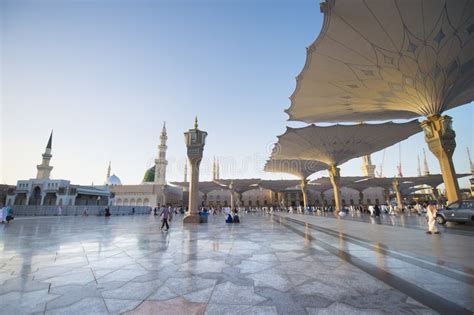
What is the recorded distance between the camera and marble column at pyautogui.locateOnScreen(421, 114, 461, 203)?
39.9 ft

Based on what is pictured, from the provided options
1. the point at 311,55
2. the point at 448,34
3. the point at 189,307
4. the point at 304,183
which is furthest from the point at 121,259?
the point at 304,183

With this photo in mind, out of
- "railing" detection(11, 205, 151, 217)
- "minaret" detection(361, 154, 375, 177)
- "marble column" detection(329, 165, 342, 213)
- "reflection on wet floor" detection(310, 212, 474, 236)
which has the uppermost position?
"minaret" detection(361, 154, 375, 177)

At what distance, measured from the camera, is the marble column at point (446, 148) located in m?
12.1

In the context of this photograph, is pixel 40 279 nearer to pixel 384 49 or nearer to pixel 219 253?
pixel 219 253

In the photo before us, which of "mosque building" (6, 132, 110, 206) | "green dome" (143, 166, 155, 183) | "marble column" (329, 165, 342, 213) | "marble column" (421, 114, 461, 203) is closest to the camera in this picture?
"marble column" (421, 114, 461, 203)

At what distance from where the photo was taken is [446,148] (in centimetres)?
1240

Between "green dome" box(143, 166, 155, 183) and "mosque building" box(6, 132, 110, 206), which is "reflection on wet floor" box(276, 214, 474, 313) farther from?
"green dome" box(143, 166, 155, 183)

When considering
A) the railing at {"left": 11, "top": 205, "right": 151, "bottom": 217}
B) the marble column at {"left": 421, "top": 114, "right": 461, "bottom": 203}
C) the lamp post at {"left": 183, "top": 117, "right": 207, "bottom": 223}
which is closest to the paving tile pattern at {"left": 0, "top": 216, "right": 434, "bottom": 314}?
the lamp post at {"left": 183, "top": 117, "right": 207, "bottom": 223}

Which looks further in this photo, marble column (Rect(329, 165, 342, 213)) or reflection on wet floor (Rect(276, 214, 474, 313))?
marble column (Rect(329, 165, 342, 213))

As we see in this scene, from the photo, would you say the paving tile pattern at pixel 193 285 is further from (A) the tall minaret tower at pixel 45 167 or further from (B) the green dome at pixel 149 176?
(B) the green dome at pixel 149 176

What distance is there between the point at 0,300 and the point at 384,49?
1493 cm

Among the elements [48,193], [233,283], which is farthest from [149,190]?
[233,283]

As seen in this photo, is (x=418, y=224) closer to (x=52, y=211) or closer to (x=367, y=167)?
(x=52, y=211)

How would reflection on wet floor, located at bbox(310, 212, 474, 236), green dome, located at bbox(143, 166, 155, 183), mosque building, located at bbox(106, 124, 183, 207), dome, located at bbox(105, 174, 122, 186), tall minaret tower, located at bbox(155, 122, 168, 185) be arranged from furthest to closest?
dome, located at bbox(105, 174, 122, 186) < green dome, located at bbox(143, 166, 155, 183) < tall minaret tower, located at bbox(155, 122, 168, 185) < mosque building, located at bbox(106, 124, 183, 207) < reflection on wet floor, located at bbox(310, 212, 474, 236)
